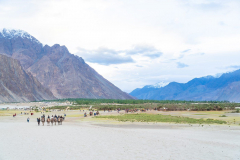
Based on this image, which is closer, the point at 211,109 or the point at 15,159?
the point at 15,159

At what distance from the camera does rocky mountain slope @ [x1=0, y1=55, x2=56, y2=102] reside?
145m

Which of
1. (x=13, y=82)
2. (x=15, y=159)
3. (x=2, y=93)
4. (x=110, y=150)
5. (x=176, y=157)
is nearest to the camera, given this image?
(x=15, y=159)

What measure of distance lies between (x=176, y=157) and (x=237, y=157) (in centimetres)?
383

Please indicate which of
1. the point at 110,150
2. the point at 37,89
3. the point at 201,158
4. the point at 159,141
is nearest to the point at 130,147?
the point at 110,150

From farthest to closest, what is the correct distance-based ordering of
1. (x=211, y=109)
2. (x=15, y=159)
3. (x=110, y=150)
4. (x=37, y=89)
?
1. (x=37, y=89)
2. (x=211, y=109)
3. (x=110, y=150)
4. (x=15, y=159)

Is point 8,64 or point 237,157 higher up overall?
point 8,64

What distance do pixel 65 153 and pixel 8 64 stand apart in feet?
537

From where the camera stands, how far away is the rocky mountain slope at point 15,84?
144900 millimetres

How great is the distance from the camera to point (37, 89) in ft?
604

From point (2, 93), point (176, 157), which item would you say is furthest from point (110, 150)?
point (2, 93)

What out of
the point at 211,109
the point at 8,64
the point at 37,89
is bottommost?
the point at 211,109

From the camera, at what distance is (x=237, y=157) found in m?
15.1

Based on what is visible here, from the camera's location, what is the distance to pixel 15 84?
6220 inches

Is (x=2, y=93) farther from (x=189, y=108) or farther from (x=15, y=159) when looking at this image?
(x=15, y=159)
